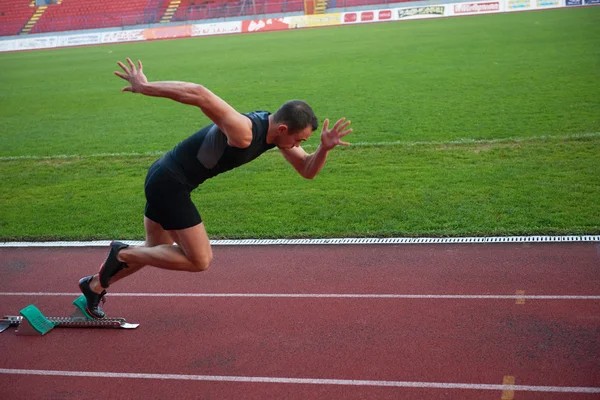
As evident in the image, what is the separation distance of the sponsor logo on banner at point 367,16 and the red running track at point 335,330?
35041mm

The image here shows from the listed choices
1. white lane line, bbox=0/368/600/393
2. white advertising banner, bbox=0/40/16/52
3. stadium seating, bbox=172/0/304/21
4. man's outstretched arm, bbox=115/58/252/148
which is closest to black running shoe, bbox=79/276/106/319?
white lane line, bbox=0/368/600/393

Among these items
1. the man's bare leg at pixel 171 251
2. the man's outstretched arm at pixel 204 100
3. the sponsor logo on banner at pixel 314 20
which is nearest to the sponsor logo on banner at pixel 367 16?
the sponsor logo on banner at pixel 314 20

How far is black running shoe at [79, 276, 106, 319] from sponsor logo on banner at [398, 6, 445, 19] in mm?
35601

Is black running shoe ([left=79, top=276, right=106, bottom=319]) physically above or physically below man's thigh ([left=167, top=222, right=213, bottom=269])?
below

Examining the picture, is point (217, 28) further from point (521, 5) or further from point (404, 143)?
point (404, 143)

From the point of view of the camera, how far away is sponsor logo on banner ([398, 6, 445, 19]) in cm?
3869

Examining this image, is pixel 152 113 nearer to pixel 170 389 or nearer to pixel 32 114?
pixel 32 114

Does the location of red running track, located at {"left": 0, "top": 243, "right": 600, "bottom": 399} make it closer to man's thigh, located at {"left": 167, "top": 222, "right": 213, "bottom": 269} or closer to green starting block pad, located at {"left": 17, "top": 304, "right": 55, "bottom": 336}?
green starting block pad, located at {"left": 17, "top": 304, "right": 55, "bottom": 336}

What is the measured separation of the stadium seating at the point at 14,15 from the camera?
171 ft

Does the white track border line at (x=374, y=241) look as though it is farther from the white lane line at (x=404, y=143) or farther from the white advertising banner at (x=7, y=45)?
→ the white advertising banner at (x=7, y=45)

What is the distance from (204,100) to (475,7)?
117ft

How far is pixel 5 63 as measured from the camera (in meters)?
33.6

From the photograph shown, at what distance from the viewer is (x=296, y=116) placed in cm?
497

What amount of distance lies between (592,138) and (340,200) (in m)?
4.78
